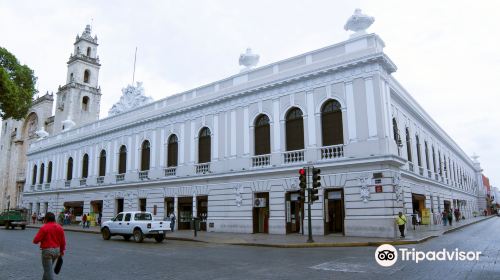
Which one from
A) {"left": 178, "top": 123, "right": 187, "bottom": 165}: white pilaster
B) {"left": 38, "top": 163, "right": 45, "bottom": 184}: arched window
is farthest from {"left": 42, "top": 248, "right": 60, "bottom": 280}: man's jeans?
{"left": 38, "top": 163, "right": 45, "bottom": 184}: arched window

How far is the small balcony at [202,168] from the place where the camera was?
27734mm

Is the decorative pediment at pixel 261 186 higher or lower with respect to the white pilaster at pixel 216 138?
lower

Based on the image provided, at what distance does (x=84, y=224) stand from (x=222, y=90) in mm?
17068

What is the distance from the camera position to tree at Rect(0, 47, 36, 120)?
2156 cm

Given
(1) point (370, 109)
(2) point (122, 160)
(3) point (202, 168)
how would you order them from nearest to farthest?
(1) point (370, 109) < (3) point (202, 168) < (2) point (122, 160)

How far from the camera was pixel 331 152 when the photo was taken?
21.8 metres

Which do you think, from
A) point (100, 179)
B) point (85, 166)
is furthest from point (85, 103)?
point (100, 179)

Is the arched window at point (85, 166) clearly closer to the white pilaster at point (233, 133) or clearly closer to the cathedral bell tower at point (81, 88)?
the cathedral bell tower at point (81, 88)

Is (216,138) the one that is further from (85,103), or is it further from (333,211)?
(85,103)

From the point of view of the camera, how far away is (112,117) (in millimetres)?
37281

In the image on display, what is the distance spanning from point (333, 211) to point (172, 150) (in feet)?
48.7

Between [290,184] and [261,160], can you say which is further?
[261,160]

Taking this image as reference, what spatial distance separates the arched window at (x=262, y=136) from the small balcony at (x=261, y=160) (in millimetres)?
429

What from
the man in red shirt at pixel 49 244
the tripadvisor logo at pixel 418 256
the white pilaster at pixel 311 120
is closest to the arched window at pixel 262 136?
the white pilaster at pixel 311 120
